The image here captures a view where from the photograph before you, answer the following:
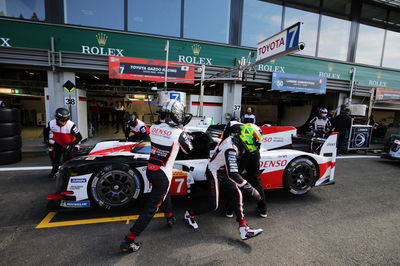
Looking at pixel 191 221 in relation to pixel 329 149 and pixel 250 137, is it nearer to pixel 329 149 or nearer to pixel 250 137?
pixel 250 137

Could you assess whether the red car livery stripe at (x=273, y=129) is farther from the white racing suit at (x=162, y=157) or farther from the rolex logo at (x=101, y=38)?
the rolex logo at (x=101, y=38)

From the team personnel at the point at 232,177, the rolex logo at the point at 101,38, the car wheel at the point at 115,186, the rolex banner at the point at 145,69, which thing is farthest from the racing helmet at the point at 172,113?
the rolex logo at the point at 101,38

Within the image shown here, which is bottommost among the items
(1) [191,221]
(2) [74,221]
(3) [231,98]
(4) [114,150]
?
(2) [74,221]

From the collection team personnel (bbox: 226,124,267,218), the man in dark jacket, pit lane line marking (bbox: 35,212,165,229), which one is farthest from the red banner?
pit lane line marking (bbox: 35,212,165,229)

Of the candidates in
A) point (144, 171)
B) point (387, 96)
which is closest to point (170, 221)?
point (144, 171)

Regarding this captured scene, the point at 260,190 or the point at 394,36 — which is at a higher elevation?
the point at 394,36

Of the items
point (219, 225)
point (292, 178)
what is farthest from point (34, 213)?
point (292, 178)

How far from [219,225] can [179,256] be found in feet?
2.57

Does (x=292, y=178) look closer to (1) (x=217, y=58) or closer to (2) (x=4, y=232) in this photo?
(2) (x=4, y=232)

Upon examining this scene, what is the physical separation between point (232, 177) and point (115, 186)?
165cm

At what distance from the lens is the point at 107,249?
2.21m

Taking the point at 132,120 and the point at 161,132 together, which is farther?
the point at 132,120

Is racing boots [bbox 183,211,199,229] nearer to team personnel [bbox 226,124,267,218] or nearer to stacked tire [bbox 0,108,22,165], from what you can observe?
team personnel [bbox 226,124,267,218]

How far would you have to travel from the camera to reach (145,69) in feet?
29.1
